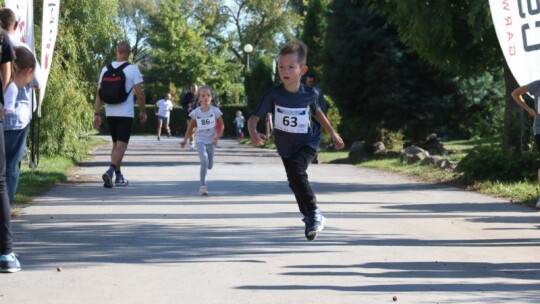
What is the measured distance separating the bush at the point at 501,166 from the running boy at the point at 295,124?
7136mm

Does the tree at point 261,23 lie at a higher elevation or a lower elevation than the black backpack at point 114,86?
higher

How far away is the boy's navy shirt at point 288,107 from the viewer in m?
8.89

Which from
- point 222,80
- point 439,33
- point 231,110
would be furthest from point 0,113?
point 222,80

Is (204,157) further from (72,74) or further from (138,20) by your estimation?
(138,20)

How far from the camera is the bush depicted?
1542cm

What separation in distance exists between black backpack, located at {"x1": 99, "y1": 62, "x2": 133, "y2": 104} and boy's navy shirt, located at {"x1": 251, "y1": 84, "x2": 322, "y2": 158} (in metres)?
5.59

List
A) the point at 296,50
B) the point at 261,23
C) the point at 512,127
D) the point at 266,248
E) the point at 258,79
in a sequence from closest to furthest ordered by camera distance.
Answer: the point at 266,248 → the point at 296,50 → the point at 512,127 → the point at 258,79 → the point at 261,23

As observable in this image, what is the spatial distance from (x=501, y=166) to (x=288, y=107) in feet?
25.0

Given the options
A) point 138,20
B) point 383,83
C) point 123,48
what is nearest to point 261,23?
point 138,20

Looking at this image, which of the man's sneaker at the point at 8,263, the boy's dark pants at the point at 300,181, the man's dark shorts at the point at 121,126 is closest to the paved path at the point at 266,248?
the man's sneaker at the point at 8,263

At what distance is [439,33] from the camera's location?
15.4 metres

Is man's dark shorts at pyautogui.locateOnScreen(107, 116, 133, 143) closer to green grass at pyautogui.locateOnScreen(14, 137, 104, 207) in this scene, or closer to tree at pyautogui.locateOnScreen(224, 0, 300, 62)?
green grass at pyautogui.locateOnScreen(14, 137, 104, 207)

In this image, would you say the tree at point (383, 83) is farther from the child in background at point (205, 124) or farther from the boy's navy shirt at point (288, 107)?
the boy's navy shirt at point (288, 107)

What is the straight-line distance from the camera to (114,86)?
559 inches
